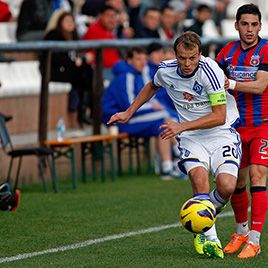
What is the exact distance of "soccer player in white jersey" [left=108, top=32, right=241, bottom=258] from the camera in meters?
8.72

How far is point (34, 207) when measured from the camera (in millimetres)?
12117

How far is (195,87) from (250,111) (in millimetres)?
730

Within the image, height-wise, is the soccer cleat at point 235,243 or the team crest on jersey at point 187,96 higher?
the team crest on jersey at point 187,96

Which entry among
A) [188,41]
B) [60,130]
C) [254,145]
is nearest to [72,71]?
[60,130]

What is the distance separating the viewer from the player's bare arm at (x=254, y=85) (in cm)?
900

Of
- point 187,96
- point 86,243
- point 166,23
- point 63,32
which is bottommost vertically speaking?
point 86,243

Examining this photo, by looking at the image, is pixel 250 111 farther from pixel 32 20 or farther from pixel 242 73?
pixel 32 20

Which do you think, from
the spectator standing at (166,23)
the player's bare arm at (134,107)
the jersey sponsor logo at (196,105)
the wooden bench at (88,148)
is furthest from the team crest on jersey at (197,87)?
the spectator standing at (166,23)

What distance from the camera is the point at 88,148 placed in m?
15.5

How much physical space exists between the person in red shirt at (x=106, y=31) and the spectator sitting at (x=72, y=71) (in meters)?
0.91

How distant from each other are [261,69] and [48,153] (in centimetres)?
466

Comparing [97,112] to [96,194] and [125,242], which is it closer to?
[96,194]

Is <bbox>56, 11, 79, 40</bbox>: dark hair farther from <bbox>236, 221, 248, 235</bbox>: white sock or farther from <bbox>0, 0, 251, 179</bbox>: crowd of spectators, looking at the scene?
<bbox>236, 221, 248, 235</bbox>: white sock

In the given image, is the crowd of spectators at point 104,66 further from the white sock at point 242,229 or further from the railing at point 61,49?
the white sock at point 242,229
